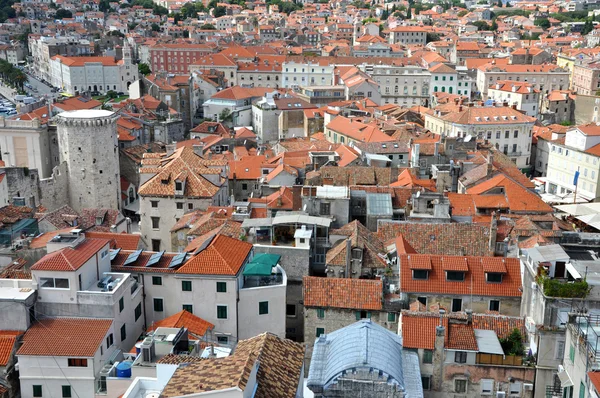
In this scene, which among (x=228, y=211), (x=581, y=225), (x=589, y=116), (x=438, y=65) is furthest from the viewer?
(x=438, y=65)

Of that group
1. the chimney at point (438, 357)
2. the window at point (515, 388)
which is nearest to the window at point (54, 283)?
the chimney at point (438, 357)

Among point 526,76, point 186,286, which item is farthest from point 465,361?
point 526,76

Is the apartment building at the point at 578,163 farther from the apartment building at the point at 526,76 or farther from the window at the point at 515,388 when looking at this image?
the apartment building at the point at 526,76

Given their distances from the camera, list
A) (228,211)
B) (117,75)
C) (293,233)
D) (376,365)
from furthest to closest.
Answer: (117,75), (228,211), (293,233), (376,365)

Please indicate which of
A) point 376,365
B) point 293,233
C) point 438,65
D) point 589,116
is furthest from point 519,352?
point 438,65

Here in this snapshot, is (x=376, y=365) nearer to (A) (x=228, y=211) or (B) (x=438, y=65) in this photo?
(A) (x=228, y=211)

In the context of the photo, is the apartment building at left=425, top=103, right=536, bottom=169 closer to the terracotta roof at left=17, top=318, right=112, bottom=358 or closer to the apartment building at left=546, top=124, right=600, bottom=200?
the apartment building at left=546, top=124, right=600, bottom=200

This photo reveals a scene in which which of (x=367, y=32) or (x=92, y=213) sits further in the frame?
(x=367, y=32)

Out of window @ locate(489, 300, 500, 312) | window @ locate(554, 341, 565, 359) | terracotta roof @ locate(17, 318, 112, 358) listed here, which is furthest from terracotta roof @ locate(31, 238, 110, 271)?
window @ locate(554, 341, 565, 359)
